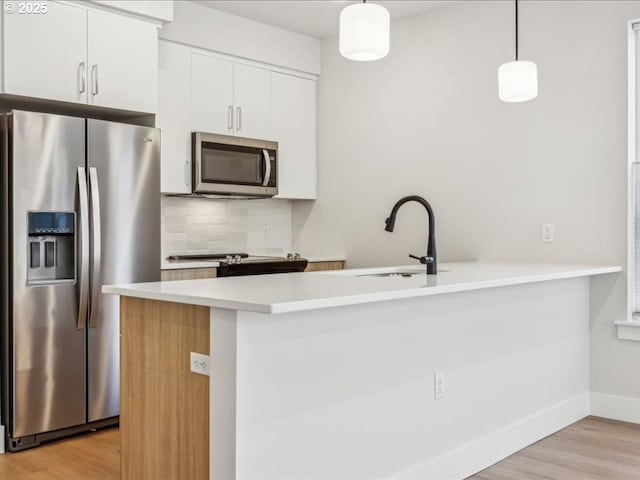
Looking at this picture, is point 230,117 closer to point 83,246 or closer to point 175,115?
point 175,115

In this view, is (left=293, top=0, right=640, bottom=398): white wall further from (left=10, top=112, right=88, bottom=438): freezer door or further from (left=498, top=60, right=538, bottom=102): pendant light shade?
(left=10, top=112, right=88, bottom=438): freezer door

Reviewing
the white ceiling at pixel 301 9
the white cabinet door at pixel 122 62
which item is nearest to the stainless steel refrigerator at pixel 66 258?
the white cabinet door at pixel 122 62

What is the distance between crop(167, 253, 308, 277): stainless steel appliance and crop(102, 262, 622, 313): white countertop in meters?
1.28

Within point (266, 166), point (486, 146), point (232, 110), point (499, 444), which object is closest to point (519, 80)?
point (486, 146)

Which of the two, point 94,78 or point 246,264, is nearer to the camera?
point 94,78

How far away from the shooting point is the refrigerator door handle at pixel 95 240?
3.47 meters

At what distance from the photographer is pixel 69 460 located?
10.3ft

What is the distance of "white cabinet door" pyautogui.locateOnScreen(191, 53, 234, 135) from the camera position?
15.0 feet

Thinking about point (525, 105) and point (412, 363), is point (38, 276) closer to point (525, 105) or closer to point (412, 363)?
point (412, 363)

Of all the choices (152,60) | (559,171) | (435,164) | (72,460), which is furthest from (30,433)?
(559,171)

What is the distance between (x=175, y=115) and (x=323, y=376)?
107 inches

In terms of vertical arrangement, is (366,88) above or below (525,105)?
above

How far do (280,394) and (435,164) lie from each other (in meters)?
2.79

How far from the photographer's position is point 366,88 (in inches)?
197
